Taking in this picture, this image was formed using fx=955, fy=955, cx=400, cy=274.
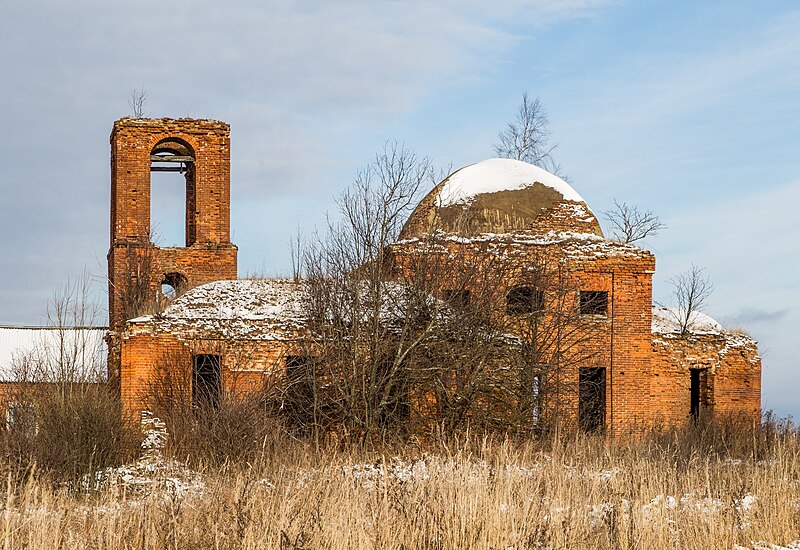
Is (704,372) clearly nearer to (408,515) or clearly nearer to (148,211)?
(148,211)

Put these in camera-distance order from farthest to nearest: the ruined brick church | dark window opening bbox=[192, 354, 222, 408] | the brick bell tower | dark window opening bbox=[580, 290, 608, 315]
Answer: the brick bell tower, dark window opening bbox=[580, 290, 608, 315], the ruined brick church, dark window opening bbox=[192, 354, 222, 408]

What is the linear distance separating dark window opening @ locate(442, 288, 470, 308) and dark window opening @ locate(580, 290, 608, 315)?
3425 mm

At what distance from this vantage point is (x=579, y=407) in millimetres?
23656

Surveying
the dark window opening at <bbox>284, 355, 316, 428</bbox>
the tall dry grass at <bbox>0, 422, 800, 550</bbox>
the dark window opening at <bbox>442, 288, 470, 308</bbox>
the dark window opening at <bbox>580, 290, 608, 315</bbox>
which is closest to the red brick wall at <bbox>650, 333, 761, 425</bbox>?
the dark window opening at <bbox>580, 290, 608, 315</bbox>

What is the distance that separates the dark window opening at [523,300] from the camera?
22906 mm

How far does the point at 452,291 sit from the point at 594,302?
4.24 metres

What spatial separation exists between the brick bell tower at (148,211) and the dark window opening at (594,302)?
10281 mm

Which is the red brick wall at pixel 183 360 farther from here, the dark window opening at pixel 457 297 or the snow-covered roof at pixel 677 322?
the snow-covered roof at pixel 677 322

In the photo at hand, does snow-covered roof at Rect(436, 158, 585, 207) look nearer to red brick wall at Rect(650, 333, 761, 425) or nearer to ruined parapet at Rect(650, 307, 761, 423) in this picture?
ruined parapet at Rect(650, 307, 761, 423)

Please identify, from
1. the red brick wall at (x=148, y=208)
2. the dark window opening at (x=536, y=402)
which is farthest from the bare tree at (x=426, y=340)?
the red brick wall at (x=148, y=208)

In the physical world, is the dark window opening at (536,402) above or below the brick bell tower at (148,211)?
below

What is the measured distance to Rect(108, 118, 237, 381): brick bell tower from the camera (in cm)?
2778

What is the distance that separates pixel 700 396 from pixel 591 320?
4.74 meters

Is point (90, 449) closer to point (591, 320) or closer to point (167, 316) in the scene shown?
point (167, 316)
